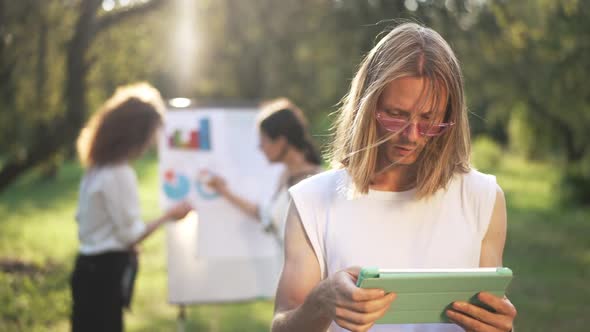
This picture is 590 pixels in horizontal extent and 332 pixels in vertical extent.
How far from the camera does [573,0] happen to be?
19.4 feet

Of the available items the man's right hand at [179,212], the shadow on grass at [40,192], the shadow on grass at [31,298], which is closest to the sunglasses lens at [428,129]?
the man's right hand at [179,212]

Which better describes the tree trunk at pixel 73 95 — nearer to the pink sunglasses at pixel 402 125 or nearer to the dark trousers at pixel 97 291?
the dark trousers at pixel 97 291

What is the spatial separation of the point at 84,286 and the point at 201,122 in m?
1.62

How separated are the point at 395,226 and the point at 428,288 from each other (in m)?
0.30

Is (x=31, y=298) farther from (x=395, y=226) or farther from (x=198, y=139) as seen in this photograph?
(x=395, y=226)

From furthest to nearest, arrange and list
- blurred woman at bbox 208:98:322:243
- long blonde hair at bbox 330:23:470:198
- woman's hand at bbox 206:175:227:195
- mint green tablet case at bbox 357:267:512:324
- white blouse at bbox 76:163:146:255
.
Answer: woman's hand at bbox 206:175:227:195
blurred woman at bbox 208:98:322:243
white blouse at bbox 76:163:146:255
long blonde hair at bbox 330:23:470:198
mint green tablet case at bbox 357:267:512:324

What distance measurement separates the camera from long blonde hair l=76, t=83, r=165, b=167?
12.8 feet

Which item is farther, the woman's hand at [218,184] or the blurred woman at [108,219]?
the woman's hand at [218,184]

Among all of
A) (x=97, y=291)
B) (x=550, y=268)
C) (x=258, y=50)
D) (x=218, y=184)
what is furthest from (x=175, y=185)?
(x=550, y=268)

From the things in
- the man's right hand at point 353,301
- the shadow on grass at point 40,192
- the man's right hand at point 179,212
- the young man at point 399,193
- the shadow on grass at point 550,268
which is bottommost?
the shadow on grass at point 40,192

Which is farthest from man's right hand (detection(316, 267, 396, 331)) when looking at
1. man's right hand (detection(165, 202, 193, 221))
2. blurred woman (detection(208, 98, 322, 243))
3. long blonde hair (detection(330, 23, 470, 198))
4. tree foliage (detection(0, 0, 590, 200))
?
tree foliage (detection(0, 0, 590, 200))

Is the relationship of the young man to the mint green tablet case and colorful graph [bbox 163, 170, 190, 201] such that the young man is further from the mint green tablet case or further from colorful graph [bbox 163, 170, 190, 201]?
colorful graph [bbox 163, 170, 190, 201]

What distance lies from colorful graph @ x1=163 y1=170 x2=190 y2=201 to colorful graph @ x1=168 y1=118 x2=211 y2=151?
0.70 ft

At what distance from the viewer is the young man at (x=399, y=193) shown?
176 centimetres
